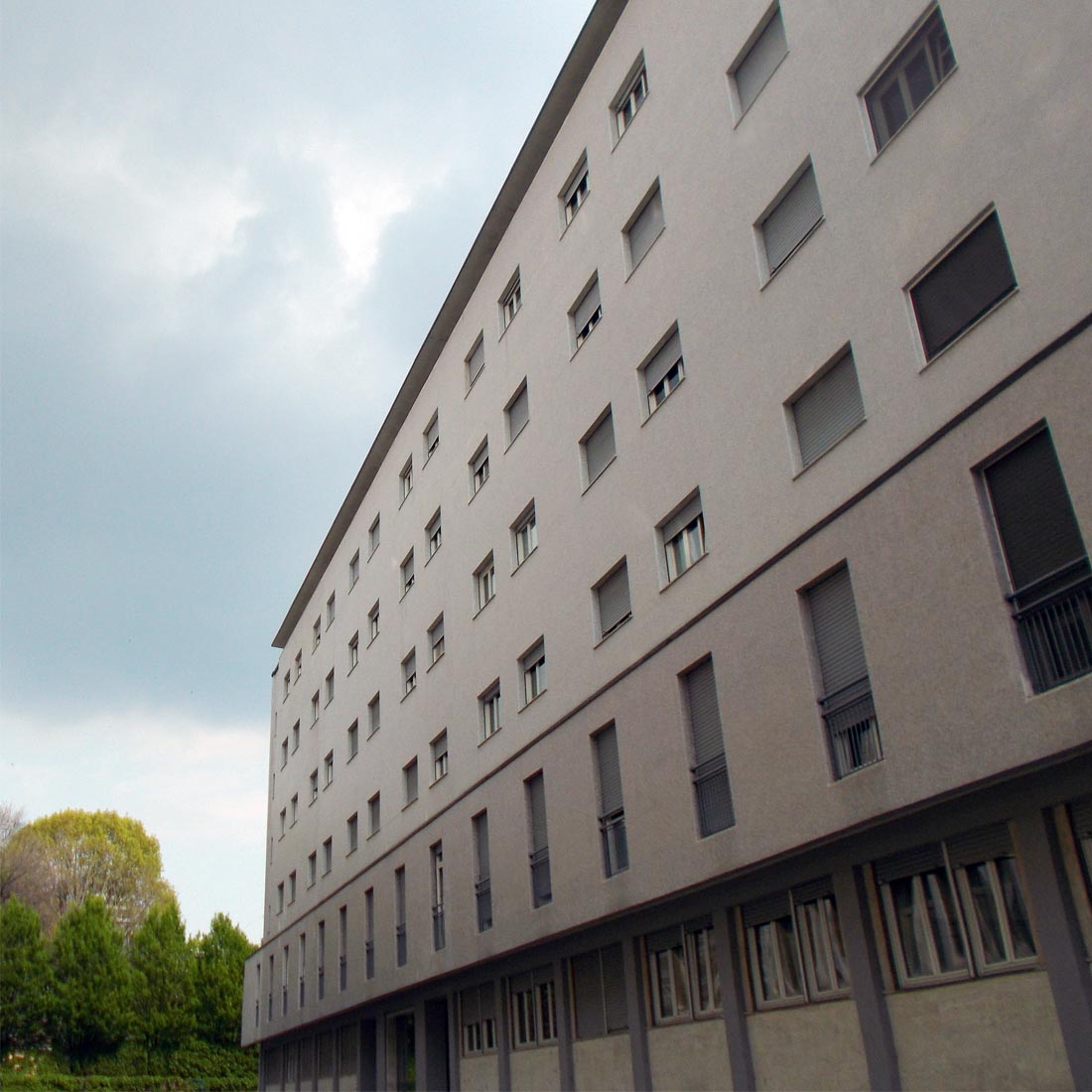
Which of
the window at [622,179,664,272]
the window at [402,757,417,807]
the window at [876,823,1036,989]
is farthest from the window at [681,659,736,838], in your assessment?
the window at [402,757,417,807]

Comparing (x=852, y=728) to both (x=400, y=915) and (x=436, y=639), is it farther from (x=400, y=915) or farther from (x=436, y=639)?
(x=400, y=915)

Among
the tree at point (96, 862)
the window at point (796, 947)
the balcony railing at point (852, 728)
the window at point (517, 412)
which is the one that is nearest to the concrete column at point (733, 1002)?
the window at point (796, 947)

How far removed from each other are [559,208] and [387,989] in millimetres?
16678

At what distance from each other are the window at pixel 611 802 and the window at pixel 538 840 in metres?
1.80

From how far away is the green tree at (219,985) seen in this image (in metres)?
49.6

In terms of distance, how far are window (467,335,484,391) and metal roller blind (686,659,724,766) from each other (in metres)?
11.3

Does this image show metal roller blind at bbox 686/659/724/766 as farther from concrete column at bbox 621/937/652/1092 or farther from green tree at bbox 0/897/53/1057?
green tree at bbox 0/897/53/1057

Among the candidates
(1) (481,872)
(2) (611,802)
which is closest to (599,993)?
(2) (611,802)

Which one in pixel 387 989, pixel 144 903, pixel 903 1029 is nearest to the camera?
pixel 903 1029

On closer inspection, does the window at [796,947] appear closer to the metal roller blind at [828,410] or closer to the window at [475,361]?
the metal roller blind at [828,410]

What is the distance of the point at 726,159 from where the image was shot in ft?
47.4

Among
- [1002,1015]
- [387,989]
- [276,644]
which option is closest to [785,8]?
[1002,1015]

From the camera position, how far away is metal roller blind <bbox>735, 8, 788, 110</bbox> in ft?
45.4

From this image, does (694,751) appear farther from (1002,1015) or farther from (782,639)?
(1002,1015)
